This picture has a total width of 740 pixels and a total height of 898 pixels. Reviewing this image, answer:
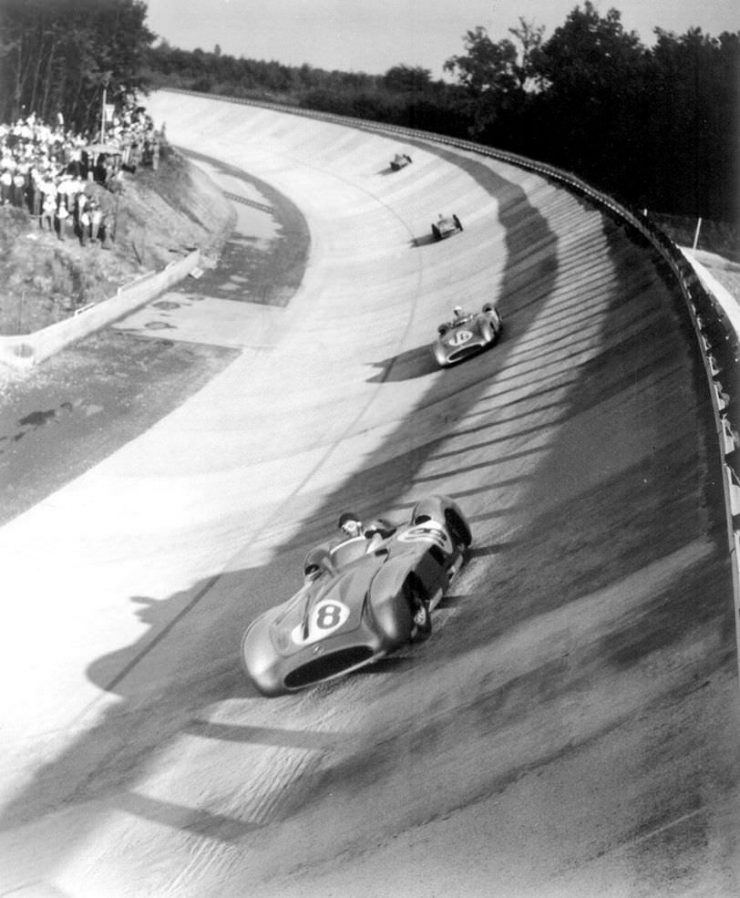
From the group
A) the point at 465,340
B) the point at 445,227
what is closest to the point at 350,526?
the point at 465,340

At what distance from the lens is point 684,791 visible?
7199 millimetres

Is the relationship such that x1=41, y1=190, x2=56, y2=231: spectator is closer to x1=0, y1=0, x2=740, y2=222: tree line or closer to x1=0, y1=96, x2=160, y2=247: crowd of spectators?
x1=0, y1=96, x2=160, y2=247: crowd of spectators

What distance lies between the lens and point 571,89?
4775 centimetres

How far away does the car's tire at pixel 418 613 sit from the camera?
34.0 ft

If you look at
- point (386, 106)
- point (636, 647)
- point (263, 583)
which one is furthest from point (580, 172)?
point (636, 647)

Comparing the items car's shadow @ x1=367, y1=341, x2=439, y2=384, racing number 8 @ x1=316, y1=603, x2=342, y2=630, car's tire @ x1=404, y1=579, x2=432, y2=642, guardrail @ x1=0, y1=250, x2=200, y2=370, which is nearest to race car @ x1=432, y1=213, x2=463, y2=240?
guardrail @ x1=0, y1=250, x2=200, y2=370

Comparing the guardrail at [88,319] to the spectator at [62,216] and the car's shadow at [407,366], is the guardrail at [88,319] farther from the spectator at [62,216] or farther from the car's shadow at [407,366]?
the car's shadow at [407,366]

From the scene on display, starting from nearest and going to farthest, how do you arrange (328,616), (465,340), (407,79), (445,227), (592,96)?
(328,616), (465,340), (445,227), (592,96), (407,79)

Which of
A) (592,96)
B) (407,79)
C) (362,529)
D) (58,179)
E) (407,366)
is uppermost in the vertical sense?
(407,79)

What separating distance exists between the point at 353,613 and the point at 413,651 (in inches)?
30.5

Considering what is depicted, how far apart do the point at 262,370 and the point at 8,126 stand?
11981 millimetres

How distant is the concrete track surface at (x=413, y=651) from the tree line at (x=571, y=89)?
1256 centimetres

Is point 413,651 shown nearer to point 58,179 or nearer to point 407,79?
point 58,179

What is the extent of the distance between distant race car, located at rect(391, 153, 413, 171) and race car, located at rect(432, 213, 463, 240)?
16.3 metres
